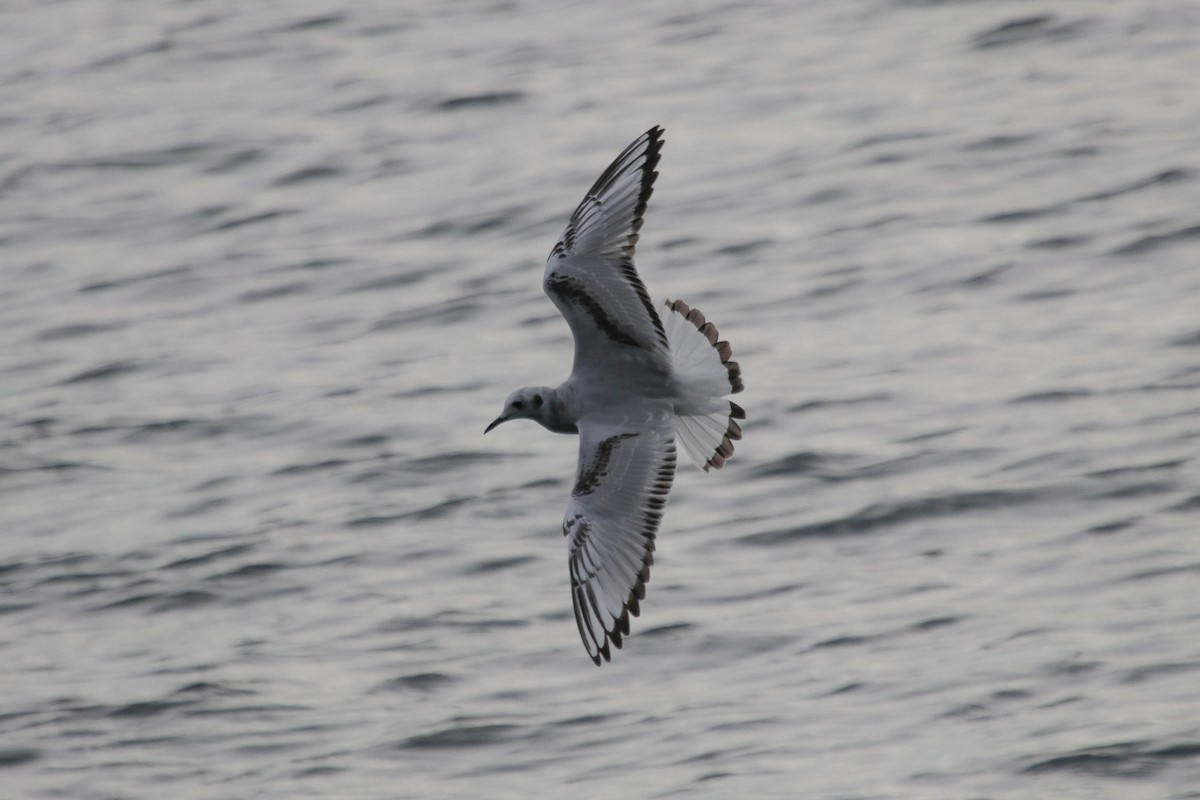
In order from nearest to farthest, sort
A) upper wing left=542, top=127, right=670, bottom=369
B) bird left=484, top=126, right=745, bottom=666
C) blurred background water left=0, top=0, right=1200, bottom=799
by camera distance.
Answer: bird left=484, top=126, right=745, bottom=666
upper wing left=542, top=127, right=670, bottom=369
blurred background water left=0, top=0, right=1200, bottom=799

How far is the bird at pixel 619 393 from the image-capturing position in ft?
26.7

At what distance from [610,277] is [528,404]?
0.63 metres

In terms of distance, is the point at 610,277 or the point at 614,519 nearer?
the point at 614,519

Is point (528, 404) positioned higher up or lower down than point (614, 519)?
higher up

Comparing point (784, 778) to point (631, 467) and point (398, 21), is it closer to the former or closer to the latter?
point (631, 467)

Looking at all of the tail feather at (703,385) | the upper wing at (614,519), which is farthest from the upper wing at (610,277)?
the upper wing at (614,519)

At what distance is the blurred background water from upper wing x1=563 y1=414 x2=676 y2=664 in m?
1.46

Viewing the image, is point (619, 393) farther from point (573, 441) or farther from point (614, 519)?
point (573, 441)

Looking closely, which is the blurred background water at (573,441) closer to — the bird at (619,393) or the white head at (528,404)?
the bird at (619,393)

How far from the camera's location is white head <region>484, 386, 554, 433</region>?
27.9 feet

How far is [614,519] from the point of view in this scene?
818cm

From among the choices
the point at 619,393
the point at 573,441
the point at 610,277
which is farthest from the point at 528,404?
the point at 573,441

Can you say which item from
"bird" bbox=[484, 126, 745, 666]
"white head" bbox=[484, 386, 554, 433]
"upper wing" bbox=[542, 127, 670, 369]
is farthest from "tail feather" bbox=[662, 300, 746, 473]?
"white head" bbox=[484, 386, 554, 433]

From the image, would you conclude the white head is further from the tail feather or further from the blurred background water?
the blurred background water
